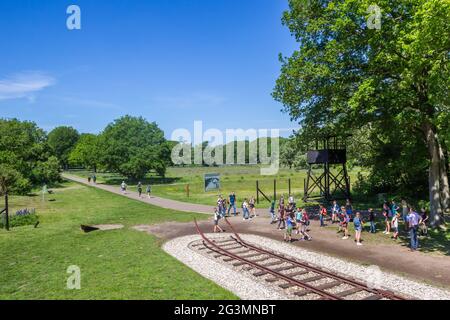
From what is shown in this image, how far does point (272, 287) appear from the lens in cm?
1206

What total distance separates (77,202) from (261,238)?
26.0 meters

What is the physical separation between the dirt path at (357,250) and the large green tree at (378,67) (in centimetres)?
607

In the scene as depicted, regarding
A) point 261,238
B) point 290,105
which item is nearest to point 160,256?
point 261,238

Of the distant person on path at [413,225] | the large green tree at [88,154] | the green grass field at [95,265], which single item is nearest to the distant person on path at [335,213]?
the distant person on path at [413,225]

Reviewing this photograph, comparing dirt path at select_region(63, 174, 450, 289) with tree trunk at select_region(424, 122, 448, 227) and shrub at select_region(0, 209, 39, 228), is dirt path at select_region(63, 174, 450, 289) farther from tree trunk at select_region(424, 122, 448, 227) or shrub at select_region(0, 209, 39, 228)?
shrub at select_region(0, 209, 39, 228)

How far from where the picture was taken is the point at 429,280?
12305 mm

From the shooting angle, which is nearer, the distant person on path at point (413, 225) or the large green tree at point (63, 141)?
the distant person on path at point (413, 225)

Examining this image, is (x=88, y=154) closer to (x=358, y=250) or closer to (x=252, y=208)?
(x=252, y=208)

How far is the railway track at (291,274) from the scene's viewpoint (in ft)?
36.6

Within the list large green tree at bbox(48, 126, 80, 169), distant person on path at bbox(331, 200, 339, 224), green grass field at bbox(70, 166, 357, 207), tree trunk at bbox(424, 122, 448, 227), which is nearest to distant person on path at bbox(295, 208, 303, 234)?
distant person on path at bbox(331, 200, 339, 224)

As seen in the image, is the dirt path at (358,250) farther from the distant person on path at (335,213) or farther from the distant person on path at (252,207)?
the distant person on path at (252,207)

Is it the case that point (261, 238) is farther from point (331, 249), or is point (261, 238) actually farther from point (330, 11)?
point (330, 11)
